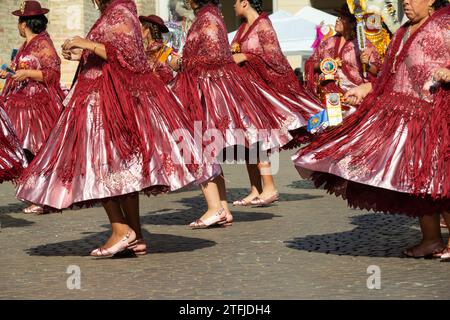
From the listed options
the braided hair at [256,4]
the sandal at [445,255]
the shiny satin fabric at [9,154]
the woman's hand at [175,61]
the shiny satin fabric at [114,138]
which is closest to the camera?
the sandal at [445,255]

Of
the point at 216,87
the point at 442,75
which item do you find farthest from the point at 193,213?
the point at 442,75

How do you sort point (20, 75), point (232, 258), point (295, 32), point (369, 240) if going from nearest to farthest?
point (232, 258) < point (369, 240) < point (20, 75) < point (295, 32)

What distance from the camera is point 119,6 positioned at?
7516 millimetres

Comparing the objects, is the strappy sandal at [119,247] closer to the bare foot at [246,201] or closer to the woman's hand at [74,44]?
the woman's hand at [74,44]

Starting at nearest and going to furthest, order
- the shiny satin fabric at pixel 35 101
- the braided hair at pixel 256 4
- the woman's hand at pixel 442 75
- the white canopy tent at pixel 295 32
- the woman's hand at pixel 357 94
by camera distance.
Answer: the woman's hand at pixel 442 75
the woman's hand at pixel 357 94
the braided hair at pixel 256 4
the shiny satin fabric at pixel 35 101
the white canopy tent at pixel 295 32

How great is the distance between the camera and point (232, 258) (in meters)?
7.48

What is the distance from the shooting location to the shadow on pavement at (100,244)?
26.0 feet

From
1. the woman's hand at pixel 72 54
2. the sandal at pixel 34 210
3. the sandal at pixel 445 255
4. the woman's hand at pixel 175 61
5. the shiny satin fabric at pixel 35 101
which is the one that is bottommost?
the sandal at pixel 34 210

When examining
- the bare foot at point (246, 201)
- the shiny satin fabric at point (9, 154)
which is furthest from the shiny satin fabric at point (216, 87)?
the shiny satin fabric at point (9, 154)

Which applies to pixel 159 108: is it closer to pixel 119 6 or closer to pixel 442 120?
pixel 119 6

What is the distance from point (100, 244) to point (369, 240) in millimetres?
2074

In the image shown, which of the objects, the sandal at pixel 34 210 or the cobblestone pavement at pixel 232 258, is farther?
the sandal at pixel 34 210

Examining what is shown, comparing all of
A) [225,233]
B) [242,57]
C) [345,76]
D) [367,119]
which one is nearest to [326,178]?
[367,119]

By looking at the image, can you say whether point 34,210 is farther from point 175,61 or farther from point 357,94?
point 357,94
